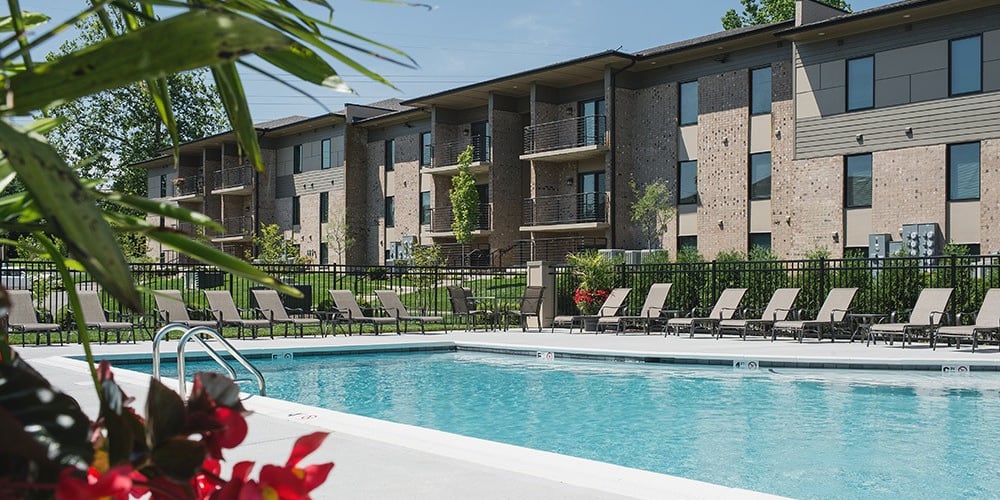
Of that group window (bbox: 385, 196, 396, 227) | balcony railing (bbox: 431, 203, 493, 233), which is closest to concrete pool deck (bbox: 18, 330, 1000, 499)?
balcony railing (bbox: 431, 203, 493, 233)

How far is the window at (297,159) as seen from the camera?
40.5 meters

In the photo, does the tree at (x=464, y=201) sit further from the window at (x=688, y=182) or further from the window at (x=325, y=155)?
the window at (x=325, y=155)

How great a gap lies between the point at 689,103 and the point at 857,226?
6.43 m

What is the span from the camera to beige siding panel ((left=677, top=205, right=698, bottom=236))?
1033 inches

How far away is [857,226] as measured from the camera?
2266 centimetres

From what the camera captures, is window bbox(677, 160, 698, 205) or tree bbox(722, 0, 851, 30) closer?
window bbox(677, 160, 698, 205)

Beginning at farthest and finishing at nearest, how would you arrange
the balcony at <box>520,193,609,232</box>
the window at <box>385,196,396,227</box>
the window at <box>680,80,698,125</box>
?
the window at <box>385,196,396,227</box>
the balcony at <box>520,193,609,232</box>
the window at <box>680,80,698,125</box>

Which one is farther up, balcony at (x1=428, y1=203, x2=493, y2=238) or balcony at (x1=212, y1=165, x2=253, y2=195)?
balcony at (x1=212, y1=165, x2=253, y2=195)

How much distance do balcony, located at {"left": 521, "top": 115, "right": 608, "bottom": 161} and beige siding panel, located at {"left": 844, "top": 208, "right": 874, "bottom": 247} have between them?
770cm

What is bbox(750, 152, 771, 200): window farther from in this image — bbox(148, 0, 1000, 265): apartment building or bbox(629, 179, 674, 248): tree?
bbox(629, 179, 674, 248): tree

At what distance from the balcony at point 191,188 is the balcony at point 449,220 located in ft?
53.1

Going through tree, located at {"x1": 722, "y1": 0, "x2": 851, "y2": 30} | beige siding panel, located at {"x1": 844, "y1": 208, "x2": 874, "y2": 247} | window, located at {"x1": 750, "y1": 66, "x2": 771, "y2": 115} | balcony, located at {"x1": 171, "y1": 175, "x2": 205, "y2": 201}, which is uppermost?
tree, located at {"x1": 722, "y1": 0, "x2": 851, "y2": 30}

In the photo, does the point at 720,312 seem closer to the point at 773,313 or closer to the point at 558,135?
the point at 773,313

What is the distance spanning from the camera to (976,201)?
2081 centimetres
